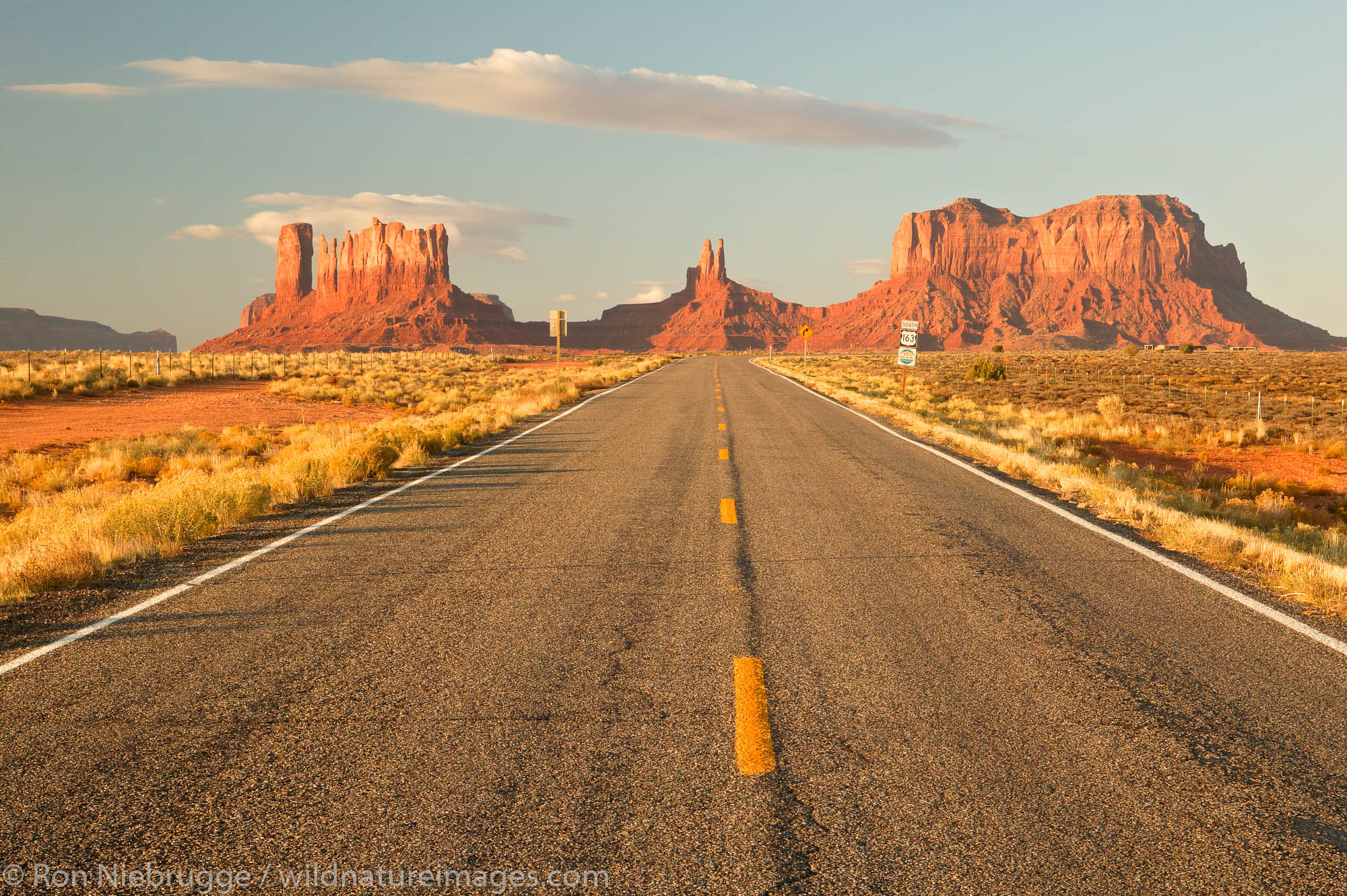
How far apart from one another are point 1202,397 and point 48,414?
42805 millimetres

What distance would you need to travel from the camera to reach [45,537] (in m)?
7.32

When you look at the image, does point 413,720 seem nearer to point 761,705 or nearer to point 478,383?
point 761,705

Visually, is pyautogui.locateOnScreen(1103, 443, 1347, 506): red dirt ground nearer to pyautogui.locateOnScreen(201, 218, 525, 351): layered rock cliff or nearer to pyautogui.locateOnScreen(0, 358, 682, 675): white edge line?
pyautogui.locateOnScreen(0, 358, 682, 675): white edge line

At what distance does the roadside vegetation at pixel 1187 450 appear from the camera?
7730 mm

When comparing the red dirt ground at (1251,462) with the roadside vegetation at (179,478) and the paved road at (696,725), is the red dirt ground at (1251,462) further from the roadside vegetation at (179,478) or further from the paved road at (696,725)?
the roadside vegetation at (179,478)

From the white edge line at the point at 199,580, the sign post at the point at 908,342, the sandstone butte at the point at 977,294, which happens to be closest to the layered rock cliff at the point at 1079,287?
the sandstone butte at the point at 977,294

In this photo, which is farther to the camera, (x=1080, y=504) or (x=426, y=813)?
(x=1080, y=504)

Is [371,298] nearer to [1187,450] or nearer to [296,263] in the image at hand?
[296,263]

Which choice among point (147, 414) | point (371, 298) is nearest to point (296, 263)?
point (371, 298)

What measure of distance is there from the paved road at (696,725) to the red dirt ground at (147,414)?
1824cm

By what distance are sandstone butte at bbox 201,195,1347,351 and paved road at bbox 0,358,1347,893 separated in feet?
538

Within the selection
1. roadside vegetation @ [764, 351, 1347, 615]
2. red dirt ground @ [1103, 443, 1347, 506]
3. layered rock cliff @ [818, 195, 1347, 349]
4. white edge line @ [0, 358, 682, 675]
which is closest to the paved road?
white edge line @ [0, 358, 682, 675]

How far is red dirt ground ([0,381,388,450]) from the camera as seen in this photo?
2142 centimetres

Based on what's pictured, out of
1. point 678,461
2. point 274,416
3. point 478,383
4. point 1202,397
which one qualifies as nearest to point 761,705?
point 678,461
